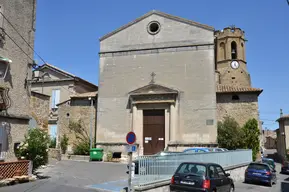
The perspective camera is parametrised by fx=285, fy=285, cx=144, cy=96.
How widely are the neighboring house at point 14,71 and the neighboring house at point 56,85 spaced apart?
1663 cm

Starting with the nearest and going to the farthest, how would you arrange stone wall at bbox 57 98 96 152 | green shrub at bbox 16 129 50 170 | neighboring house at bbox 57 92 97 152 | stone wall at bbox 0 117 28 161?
1. green shrub at bbox 16 129 50 170
2. stone wall at bbox 0 117 28 161
3. neighboring house at bbox 57 92 97 152
4. stone wall at bbox 57 98 96 152

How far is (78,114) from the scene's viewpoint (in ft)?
88.3

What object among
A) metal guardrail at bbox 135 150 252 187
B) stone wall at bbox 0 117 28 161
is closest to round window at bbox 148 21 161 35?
metal guardrail at bbox 135 150 252 187

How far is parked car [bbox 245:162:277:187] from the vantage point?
17.6m

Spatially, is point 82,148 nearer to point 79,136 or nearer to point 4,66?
point 79,136

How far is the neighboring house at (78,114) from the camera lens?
1032 inches

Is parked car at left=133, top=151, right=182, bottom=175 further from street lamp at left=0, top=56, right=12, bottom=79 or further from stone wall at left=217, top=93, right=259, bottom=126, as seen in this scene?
stone wall at left=217, top=93, right=259, bottom=126

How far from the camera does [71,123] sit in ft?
87.6

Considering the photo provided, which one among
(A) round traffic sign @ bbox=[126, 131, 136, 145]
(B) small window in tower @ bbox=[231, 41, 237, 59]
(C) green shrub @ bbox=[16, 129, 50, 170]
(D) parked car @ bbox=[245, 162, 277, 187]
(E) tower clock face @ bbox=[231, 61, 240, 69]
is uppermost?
(B) small window in tower @ bbox=[231, 41, 237, 59]

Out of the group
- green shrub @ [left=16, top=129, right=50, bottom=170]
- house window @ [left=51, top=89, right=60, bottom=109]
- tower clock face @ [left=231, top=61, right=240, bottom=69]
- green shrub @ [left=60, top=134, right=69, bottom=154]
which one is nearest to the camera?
green shrub @ [left=16, top=129, right=50, bottom=170]

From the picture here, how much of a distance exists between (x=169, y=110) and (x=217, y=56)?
28.4m

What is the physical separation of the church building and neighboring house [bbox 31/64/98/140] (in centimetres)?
879

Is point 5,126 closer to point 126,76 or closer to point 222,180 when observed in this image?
point 222,180

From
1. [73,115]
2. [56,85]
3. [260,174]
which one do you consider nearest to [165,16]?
[73,115]
